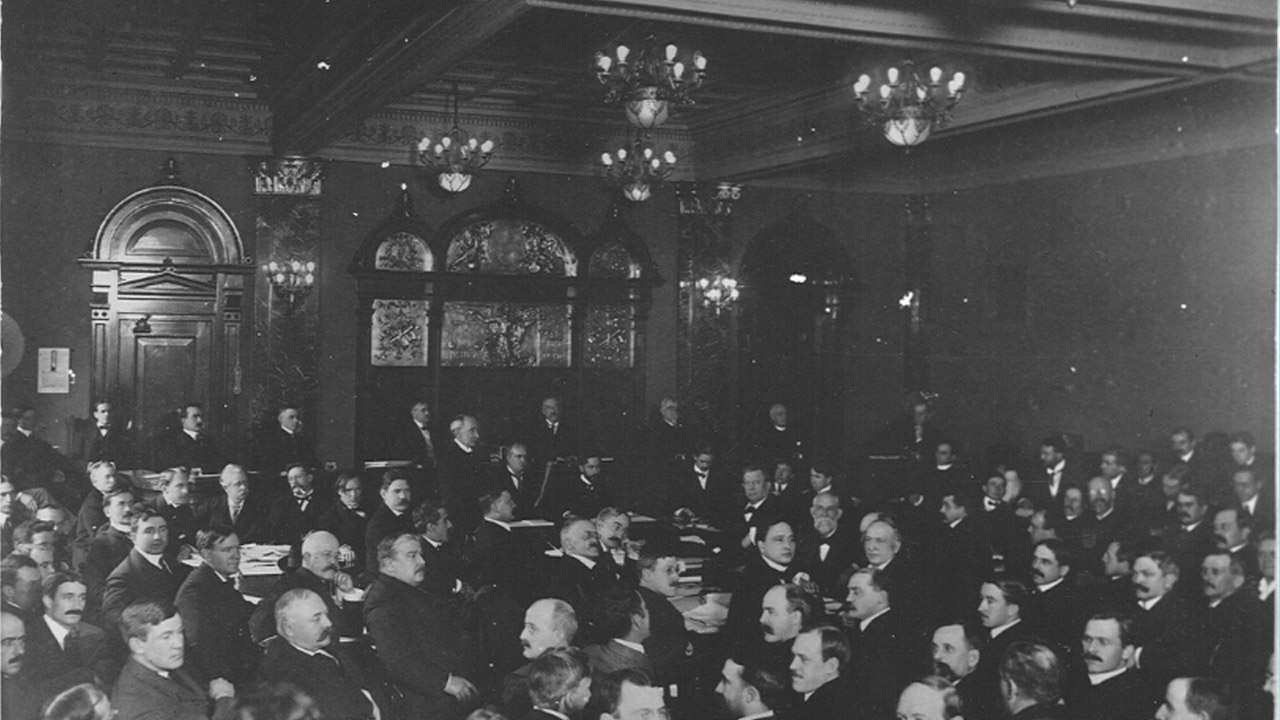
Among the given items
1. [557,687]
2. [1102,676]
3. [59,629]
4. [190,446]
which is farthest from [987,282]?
[59,629]

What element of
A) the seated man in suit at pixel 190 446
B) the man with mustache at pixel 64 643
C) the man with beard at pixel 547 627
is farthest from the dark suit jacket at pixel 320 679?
the seated man in suit at pixel 190 446

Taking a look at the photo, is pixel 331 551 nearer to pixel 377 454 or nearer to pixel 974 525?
pixel 974 525

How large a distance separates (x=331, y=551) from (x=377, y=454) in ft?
29.3

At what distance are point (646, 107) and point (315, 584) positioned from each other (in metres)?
4.46

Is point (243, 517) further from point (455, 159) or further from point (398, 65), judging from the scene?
point (455, 159)

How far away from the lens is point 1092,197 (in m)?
15.1

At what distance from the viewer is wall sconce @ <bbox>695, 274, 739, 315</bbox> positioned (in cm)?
1722

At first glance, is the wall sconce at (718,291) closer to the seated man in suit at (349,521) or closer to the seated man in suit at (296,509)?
the seated man in suit at (296,509)

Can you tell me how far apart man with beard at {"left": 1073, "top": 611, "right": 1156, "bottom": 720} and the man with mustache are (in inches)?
183

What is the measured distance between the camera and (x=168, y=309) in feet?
49.0

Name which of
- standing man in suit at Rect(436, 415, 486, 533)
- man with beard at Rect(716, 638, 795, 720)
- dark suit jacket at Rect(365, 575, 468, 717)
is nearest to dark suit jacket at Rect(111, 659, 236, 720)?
dark suit jacket at Rect(365, 575, 468, 717)

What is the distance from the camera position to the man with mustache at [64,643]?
5.62 meters

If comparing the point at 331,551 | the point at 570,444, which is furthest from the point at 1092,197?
the point at 331,551

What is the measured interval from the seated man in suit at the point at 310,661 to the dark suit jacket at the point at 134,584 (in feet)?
3.70
